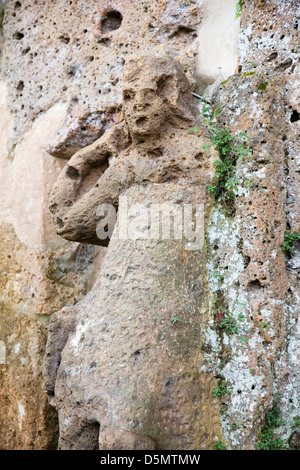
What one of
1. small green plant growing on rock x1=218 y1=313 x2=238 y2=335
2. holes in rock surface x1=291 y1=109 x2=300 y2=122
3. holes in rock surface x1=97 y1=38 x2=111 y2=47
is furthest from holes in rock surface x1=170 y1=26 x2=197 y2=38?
small green plant growing on rock x1=218 y1=313 x2=238 y2=335

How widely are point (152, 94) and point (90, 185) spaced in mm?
683

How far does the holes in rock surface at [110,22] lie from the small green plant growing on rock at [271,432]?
2556mm

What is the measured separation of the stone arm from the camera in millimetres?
2676

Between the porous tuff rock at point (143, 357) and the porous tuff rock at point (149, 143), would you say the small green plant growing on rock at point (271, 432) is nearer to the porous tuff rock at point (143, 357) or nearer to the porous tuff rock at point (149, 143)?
the porous tuff rock at point (143, 357)

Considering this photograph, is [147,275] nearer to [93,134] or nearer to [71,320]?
[71,320]

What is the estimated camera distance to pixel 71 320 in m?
2.53

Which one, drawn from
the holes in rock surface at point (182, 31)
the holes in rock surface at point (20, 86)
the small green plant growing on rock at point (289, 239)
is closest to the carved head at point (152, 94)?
the holes in rock surface at point (182, 31)

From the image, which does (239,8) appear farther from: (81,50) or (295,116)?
(81,50)

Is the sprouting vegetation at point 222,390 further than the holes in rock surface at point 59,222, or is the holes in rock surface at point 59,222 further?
the holes in rock surface at point 59,222

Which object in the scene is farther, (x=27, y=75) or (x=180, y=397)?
(x=27, y=75)

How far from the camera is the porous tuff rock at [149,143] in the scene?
2.48 m
